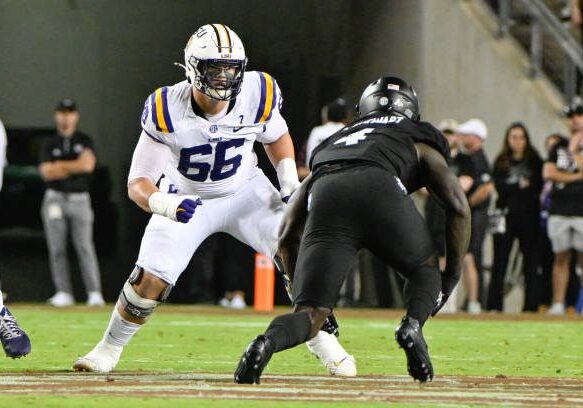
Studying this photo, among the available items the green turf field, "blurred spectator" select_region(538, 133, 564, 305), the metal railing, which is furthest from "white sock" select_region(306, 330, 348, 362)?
the metal railing

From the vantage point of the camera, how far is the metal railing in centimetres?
1703

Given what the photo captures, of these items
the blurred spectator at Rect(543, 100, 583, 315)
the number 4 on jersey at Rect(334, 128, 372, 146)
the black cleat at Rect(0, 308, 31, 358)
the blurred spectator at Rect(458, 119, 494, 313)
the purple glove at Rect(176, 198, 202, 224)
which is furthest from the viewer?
the blurred spectator at Rect(458, 119, 494, 313)

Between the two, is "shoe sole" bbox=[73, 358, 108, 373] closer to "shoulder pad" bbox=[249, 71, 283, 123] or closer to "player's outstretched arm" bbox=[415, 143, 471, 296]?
"shoulder pad" bbox=[249, 71, 283, 123]

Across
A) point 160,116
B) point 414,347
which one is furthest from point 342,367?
point 160,116

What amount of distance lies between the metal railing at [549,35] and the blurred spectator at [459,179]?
248 cm

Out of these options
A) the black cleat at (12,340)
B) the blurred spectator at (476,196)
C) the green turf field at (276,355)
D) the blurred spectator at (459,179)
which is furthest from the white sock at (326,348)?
the blurred spectator at (476,196)

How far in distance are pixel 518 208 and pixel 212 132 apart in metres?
8.04

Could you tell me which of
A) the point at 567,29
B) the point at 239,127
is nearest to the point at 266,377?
the point at 239,127

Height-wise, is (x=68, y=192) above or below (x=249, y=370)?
below

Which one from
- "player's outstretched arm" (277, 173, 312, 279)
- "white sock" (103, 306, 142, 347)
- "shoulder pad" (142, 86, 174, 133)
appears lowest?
"white sock" (103, 306, 142, 347)

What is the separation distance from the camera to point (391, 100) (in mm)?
7004

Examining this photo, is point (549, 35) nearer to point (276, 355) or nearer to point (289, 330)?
point (276, 355)

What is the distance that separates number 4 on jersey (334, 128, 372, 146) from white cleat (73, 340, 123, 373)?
1741 mm

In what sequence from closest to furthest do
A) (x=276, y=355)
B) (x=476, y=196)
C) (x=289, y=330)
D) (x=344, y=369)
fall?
(x=289, y=330) → (x=344, y=369) → (x=276, y=355) → (x=476, y=196)
